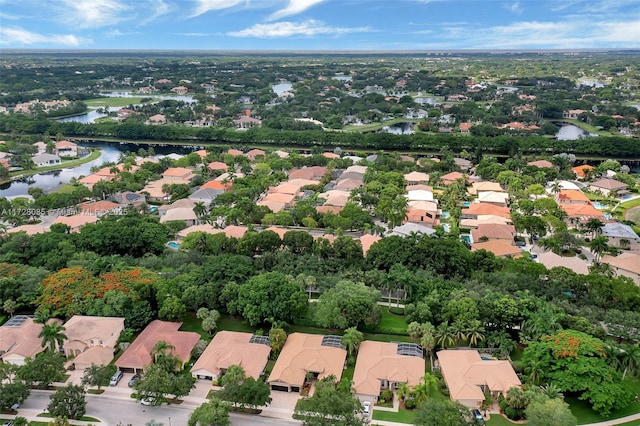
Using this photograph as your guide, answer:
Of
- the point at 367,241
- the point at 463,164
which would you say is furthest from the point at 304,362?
the point at 463,164

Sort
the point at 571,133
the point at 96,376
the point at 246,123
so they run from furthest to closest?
the point at 246,123
the point at 571,133
the point at 96,376

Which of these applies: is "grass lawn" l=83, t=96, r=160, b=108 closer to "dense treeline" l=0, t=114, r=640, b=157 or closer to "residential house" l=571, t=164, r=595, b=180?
"dense treeline" l=0, t=114, r=640, b=157

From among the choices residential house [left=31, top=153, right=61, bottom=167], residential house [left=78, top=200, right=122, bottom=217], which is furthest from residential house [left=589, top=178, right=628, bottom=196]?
residential house [left=31, top=153, right=61, bottom=167]

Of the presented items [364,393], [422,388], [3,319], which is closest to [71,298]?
[3,319]

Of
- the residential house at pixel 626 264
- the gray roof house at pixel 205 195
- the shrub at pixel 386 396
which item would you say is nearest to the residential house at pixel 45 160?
the gray roof house at pixel 205 195

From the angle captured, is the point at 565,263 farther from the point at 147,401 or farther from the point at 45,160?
the point at 45,160

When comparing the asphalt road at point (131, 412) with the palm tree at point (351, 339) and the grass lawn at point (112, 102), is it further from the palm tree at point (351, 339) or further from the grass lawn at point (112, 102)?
the grass lawn at point (112, 102)

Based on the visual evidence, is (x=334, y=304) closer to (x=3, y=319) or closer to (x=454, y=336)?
(x=454, y=336)
